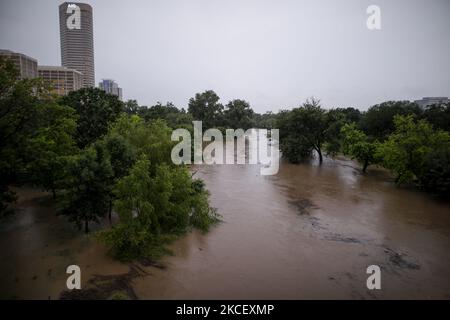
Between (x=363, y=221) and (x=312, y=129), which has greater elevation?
(x=312, y=129)

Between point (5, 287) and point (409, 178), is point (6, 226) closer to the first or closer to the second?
point (5, 287)

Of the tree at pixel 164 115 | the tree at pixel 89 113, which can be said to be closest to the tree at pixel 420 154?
the tree at pixel 89 113

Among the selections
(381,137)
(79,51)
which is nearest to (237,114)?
(381,137)

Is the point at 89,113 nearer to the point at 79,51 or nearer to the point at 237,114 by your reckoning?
the point at 237,114

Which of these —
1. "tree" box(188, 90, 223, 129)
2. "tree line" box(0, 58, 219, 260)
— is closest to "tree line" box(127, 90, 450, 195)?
"tree" box(188, 90, 223, 129)

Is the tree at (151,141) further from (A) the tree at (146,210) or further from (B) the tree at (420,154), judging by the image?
(B) the tree at (420,154)
